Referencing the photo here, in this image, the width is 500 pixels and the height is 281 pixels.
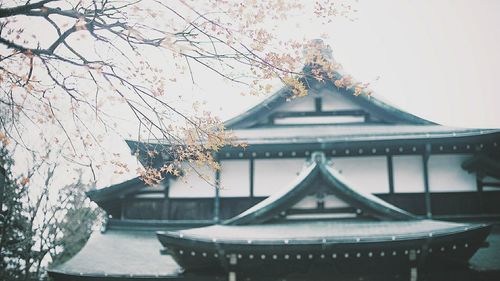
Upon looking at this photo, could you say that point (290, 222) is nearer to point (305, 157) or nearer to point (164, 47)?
point (305, 157)

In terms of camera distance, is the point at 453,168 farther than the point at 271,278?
Yes

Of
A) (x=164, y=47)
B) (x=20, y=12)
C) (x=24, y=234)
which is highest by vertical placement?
(x=20, y=12)

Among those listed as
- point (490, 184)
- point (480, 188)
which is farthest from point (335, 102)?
point (490, 184)

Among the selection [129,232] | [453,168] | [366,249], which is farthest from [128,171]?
[453,168]

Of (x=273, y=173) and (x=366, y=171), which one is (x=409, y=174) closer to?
(x=366, y=171)

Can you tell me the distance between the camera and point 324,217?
10.9 m

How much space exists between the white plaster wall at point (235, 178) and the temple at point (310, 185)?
27 mm

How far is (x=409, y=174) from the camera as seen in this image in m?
12.3

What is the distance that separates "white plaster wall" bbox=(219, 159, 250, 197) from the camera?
12.5m

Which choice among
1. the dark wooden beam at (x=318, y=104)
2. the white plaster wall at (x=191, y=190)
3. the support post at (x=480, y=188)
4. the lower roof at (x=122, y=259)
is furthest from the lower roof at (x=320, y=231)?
the dark wooden beam at (x=318, y=104)

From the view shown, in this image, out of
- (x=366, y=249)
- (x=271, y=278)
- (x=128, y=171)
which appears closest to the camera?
(x=128, y=171)

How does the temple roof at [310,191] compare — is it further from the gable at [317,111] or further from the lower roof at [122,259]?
the gable at [317,111]

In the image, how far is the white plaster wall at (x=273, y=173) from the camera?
12.5 meters

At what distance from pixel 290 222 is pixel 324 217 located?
0.83 metres
